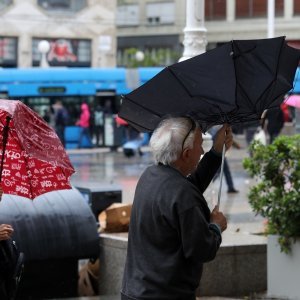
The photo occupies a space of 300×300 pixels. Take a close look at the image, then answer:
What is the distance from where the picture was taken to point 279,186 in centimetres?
764

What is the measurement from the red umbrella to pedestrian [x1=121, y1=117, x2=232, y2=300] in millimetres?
873

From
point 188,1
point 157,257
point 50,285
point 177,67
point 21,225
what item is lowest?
point 50,285

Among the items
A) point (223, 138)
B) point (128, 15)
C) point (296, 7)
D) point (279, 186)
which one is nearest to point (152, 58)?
point (128, 15)

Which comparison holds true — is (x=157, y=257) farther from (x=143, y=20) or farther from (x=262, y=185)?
(x=143, y=20)

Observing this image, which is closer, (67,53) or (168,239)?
(168,239)

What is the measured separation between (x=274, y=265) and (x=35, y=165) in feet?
10.5

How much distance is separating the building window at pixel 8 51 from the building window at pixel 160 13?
14.1 m

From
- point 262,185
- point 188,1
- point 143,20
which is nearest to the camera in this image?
point 262,185

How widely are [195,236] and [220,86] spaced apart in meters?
0.83

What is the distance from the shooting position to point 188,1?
923 cm

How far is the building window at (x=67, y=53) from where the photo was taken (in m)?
54.7

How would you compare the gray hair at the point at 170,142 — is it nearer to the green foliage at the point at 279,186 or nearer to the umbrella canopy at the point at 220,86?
the umbrella canopy at the point at 220,86

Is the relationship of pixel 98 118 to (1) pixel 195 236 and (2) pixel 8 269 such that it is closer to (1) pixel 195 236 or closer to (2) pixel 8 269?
(2) pixel 8 269

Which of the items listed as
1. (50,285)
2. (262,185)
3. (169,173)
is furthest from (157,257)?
(50,285)
